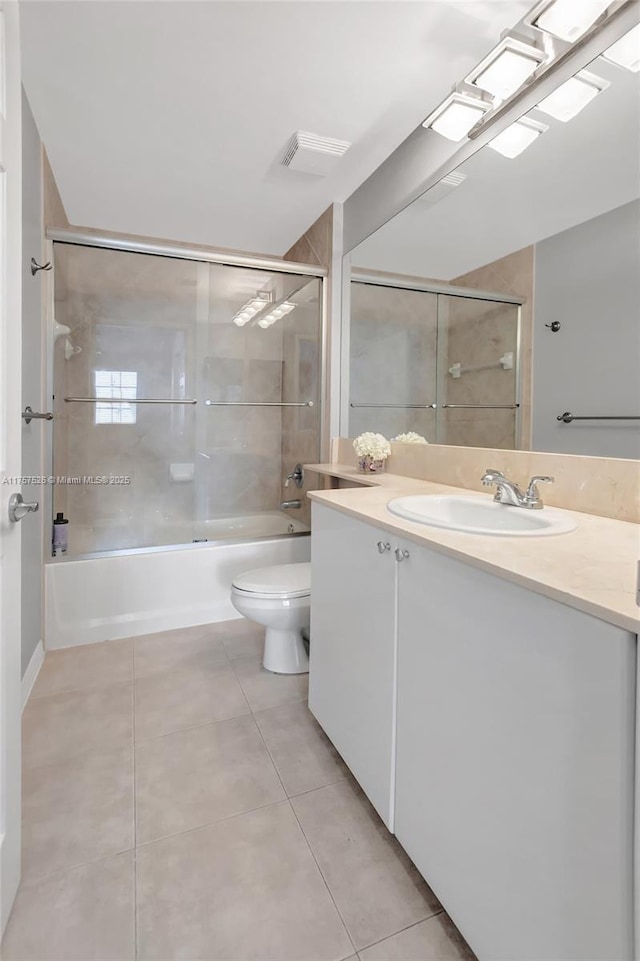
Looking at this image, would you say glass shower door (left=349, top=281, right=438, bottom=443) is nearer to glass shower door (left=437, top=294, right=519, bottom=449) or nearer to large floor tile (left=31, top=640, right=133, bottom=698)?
glass shower door (left=437, top=294, right=519, bottom=449)

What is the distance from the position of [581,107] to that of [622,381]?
32.3 inches

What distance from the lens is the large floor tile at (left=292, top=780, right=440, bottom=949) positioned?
1026 millimetres

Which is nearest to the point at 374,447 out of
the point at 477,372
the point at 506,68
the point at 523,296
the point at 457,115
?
the point at 477,372

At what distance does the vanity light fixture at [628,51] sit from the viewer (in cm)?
118

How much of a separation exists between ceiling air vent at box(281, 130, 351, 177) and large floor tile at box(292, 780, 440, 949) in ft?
7.93

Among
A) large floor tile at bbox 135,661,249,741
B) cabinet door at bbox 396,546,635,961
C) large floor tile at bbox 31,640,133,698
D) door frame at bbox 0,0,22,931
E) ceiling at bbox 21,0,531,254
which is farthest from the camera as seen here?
large floor tile at bbox 31,640,133,698

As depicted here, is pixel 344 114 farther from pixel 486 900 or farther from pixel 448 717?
pixel 486 900

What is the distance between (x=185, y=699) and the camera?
186 centimetres

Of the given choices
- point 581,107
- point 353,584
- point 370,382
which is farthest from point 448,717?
point 370,382

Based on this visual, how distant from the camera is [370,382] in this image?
2504 mm

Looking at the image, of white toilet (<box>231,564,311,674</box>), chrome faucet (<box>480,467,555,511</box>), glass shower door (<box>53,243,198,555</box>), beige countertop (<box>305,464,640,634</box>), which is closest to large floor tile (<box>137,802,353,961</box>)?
white toilet (<box>231,564,311,674</box>)

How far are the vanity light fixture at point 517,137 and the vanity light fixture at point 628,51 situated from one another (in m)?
0.23

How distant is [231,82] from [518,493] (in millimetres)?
1738

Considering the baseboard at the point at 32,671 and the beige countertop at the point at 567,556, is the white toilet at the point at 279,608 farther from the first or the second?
the baseboard at the point at 32,671
